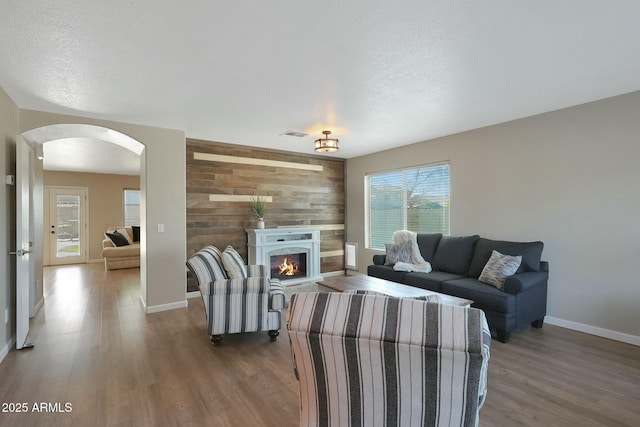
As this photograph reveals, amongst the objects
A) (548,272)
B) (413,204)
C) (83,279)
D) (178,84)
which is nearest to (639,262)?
(548,272)

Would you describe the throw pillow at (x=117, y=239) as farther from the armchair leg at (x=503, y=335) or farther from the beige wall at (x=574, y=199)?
the armchair leg at (x=503, y=335)

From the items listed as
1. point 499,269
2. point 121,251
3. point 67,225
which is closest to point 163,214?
point 499,269

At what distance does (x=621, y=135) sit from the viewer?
326 cm

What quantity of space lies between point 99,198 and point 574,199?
10684 millimetres

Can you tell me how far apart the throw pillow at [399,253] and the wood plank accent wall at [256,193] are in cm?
198

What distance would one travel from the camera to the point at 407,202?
221 inches

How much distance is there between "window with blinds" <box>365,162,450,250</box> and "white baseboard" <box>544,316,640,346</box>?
1793 mm

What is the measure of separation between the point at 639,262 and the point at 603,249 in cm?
29

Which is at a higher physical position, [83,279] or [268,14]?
[268,14]

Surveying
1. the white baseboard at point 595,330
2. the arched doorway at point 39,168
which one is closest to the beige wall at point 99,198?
the arched doorway at point 39,168

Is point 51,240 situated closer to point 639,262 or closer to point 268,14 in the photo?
point 268,14

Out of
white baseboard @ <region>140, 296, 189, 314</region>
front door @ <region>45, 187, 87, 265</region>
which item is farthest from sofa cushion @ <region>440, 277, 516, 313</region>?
front door @ <region>45, 187, 87, 265</region>

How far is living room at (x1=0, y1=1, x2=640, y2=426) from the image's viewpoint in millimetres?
3219

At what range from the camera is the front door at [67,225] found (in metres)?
8.43
